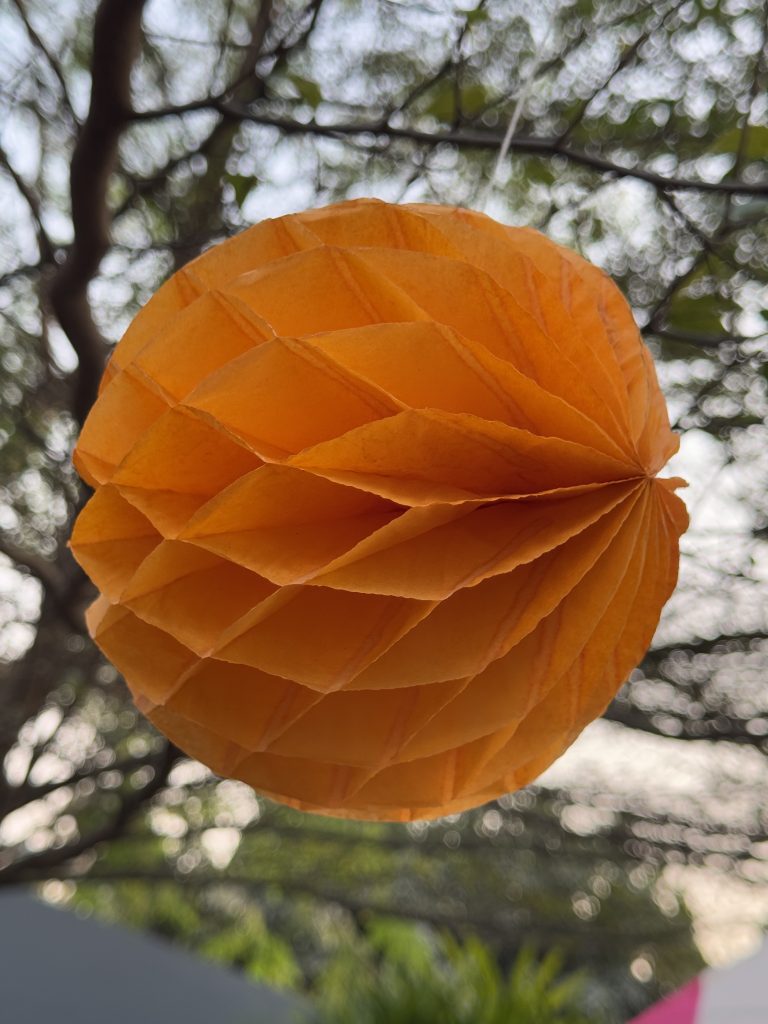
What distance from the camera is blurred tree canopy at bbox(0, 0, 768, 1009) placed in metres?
1.22

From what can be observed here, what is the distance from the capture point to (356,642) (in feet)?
1.36

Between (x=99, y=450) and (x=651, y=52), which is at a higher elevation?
(x=651, y=52)

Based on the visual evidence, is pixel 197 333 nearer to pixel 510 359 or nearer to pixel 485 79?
pixel 510 359

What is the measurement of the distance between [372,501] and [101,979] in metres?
4.34

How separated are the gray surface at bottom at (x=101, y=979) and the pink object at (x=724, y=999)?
2.74m

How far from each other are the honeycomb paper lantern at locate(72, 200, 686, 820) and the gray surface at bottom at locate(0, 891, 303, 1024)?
3849mm

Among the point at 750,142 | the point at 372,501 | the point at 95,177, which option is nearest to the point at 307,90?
the point at 95,177

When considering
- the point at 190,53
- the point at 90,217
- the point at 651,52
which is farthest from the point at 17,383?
the point at 651,52

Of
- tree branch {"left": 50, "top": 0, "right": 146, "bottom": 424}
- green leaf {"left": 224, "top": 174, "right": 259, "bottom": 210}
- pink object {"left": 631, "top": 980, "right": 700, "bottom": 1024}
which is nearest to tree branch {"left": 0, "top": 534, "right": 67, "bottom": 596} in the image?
tree branch {"left": 50, "top": 0, "right": 146, "bottom": 424}

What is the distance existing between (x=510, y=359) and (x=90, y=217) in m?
0.96

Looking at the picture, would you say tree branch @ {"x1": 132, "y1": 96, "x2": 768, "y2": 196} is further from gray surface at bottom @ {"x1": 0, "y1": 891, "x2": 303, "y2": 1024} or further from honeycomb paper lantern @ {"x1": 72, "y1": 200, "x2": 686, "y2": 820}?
gray surface at bottom @ {"x1": 0, "y1": 891, "x2": 303, "y2": 1024}

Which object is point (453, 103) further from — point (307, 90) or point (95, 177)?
point (95, 177)

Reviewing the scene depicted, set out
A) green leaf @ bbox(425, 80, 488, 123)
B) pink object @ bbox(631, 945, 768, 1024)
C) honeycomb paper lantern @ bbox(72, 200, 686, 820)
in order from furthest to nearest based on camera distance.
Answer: pink object @ bbox(631, 945, 768, 1024)
green leaf @ bbox(425, 80, 488, 123)
honeycomb paper lantern @ bbox(72, 200, 686, 820)

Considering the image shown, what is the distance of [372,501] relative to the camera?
0.43m
